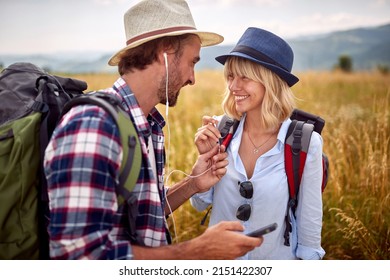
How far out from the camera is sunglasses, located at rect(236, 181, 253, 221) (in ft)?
7.56

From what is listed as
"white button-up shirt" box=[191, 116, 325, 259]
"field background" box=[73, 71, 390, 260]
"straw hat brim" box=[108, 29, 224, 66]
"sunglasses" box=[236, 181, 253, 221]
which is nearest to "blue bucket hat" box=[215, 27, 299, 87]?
"straw hat brim" box=[108, 29, 224, 66]

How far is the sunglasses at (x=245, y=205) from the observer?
90.7 inches

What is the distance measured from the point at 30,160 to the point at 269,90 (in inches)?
54.3

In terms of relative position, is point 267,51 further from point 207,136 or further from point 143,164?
point 143,164

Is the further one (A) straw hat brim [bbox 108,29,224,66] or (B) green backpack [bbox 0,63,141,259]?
(A) straw hat brim [bbox 108,29,224,66]

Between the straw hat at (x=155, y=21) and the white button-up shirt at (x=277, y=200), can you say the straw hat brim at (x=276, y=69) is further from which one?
the straw hat at (x=155, y=21)

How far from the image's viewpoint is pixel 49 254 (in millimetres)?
1777

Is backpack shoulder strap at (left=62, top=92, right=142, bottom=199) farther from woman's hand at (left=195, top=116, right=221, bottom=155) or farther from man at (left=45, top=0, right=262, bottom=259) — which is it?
→ woman's hand at (left=195, top=116, right=221, bottom=155)

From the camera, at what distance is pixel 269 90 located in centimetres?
246

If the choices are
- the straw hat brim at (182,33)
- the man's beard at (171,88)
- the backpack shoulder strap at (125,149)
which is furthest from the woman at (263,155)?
the backpack shoulder strap at (125,149)

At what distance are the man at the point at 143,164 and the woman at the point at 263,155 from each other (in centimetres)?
17

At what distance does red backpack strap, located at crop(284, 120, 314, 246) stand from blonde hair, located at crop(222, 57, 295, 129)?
188mm
